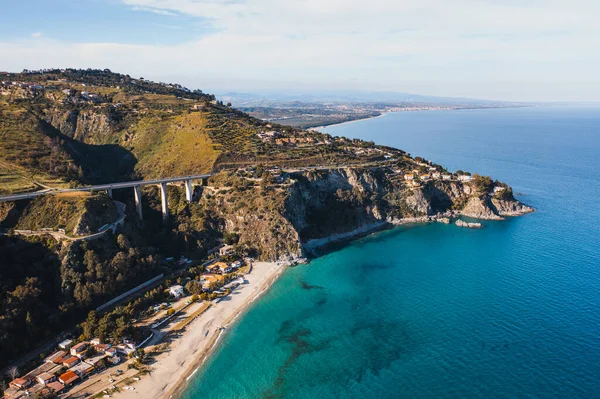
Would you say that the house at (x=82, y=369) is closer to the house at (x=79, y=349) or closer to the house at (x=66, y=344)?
the house at (x=79, y=349)

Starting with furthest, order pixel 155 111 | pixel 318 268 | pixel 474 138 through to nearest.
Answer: pixel 474 138, pixel 155 111, pixel 318 268

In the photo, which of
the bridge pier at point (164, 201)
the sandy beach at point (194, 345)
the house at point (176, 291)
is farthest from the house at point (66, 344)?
the bridge pier at point (164, 201)

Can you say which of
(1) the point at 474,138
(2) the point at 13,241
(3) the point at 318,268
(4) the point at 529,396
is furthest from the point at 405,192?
(1) the point at 474,138

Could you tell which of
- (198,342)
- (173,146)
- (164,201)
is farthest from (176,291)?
(173,146)

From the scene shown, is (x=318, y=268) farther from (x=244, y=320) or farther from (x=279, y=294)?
(x=244, y=320)

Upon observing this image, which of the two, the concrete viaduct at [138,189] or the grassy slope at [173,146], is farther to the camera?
the grassy slope at [173,146]

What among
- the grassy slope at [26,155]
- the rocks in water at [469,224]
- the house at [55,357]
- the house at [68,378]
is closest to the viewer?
the house at [68,378]

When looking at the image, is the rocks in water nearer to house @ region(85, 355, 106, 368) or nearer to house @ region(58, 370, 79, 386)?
house @ region(85, 355, 106, 368)
